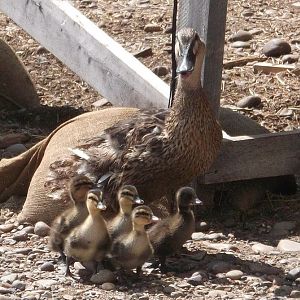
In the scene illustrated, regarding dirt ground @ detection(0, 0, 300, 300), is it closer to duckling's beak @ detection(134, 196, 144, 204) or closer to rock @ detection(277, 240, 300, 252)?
rock @ detection(277, 240, 300, 252)

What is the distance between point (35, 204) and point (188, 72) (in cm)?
136

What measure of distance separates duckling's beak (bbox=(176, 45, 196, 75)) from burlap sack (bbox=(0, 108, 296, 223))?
2.90 feet

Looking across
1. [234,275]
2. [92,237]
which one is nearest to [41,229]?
[92,237]

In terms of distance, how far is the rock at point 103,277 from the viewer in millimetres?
6297

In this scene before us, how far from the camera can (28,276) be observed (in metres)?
6.41

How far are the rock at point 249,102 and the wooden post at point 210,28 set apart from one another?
5.17 feet

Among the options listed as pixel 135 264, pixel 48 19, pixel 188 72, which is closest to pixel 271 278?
pixel 135 264

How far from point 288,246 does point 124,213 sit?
43.1 inches

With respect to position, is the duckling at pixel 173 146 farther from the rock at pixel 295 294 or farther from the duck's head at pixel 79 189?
the rock at pixel 295 294

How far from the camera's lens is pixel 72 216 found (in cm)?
653

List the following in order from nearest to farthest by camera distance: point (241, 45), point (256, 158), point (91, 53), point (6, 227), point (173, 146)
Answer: point (173, 146)
point (6, 227)
point (256, 158)
point (91, 53)
point (241, 45)

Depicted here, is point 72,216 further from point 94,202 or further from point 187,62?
point 187,62

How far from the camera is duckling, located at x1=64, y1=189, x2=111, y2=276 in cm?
629

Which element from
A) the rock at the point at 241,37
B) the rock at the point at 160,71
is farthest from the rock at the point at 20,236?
the rock at the point at 241,37
